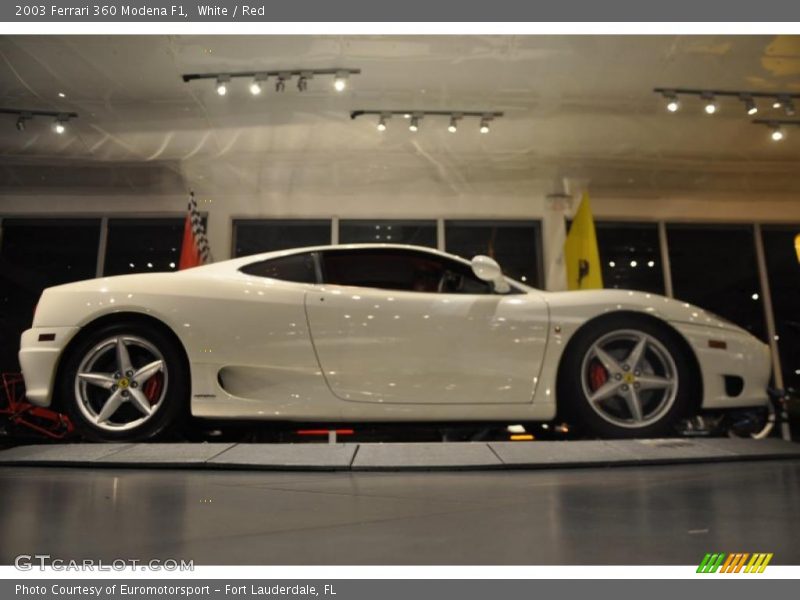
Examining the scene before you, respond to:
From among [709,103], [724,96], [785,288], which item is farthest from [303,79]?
[785,288]

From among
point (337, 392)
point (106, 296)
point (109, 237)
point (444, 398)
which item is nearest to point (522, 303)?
point (444, 398)

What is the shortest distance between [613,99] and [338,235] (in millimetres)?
3175

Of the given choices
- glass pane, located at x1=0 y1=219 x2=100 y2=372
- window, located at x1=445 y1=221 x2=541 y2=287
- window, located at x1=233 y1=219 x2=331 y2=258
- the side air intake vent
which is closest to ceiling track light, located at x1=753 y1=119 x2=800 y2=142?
window, located at x1=445 y1=221 x2=541 y2=287

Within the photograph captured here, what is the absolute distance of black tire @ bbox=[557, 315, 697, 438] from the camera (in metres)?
2.55

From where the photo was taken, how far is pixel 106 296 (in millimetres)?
2582

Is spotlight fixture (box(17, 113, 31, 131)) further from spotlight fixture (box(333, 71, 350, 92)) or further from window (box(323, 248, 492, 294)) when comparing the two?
window (box(323, 248, 492, 294))

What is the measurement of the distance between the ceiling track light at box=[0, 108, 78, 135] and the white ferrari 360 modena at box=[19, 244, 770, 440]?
296 centimetres

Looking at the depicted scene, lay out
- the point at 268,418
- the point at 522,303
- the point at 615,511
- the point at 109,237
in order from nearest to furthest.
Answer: the point at 615,511 < the point at 268,418 < the point at 522,303 < the point at 109,237

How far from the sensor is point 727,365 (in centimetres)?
260

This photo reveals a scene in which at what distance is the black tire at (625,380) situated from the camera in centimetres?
255
